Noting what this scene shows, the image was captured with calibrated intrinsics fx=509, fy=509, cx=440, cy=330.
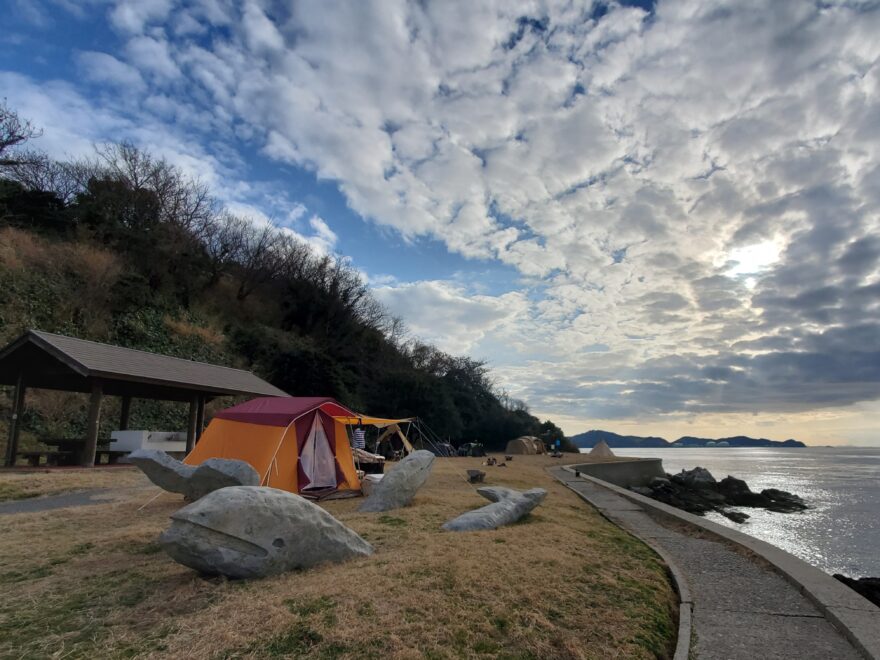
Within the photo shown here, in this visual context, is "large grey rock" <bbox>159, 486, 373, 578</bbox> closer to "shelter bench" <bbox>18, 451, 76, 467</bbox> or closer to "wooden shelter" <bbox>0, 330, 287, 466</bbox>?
"wooden shelter" <bbox>0, 330, 287, 466</bbox>

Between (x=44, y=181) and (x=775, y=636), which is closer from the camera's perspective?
(x=775, y=636)

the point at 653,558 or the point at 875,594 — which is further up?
the point at 653,558

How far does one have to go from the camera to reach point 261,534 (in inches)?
189

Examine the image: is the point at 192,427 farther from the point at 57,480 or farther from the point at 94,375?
the point at 57,480

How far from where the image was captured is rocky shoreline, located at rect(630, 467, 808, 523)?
1988cm

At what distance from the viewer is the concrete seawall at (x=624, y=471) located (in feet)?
77.1

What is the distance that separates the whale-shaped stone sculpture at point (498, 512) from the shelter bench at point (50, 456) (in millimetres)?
11925

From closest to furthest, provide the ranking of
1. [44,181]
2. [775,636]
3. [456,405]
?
[775,636] < [44,181] < [456,405]

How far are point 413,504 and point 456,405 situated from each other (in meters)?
28.6

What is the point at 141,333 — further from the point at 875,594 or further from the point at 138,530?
the point at 875,594

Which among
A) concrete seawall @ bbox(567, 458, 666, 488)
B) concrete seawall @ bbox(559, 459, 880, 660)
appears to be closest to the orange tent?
concrete seawall @ bbox(559, 459, 880, 660)

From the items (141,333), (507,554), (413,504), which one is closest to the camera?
(507,554)

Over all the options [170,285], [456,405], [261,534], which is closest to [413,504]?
[261,534]

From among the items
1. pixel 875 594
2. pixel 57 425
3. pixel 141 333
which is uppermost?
pixel 141 333
